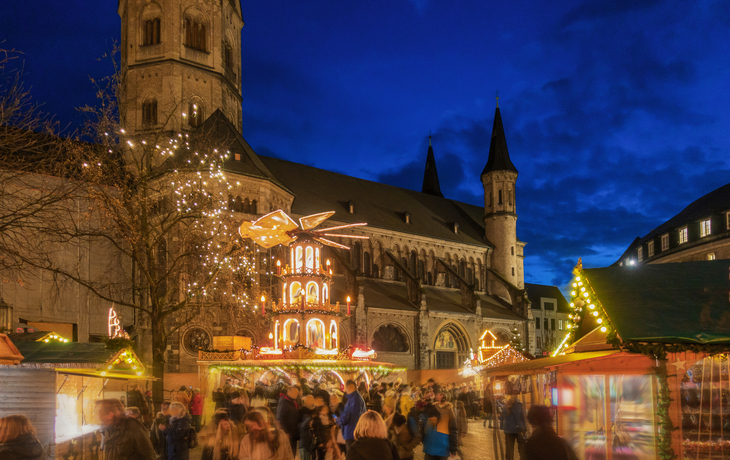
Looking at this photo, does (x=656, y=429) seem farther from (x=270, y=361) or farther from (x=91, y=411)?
(x=270, y=361)

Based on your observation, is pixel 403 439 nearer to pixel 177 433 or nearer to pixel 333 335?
pixel 177 433

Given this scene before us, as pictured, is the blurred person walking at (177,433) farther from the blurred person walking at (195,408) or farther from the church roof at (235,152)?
the church roof at (235,152)

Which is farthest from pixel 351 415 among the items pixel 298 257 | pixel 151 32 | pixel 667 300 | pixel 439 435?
pixel 151 32

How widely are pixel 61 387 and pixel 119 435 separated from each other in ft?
13.2

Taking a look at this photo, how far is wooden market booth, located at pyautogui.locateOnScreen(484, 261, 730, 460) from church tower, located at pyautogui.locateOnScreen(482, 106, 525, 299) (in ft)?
151

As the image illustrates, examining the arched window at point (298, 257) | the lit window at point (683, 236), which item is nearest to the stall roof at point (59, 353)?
the arched window at point (298, 257)

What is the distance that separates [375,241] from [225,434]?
133 ft

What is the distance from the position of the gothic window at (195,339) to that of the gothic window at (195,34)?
17.0 m

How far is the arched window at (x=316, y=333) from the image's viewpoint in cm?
2502

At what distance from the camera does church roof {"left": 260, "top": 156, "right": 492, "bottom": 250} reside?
150ft

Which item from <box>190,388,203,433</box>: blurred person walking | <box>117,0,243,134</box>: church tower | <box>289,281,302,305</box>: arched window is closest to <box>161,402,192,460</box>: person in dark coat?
<box>190,388,203,433</box>: blurred person walking

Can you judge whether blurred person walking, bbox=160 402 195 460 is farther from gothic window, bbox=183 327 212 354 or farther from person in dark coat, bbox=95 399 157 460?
gothic window, bbox=183 327 212 354

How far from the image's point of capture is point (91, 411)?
37.4 feet

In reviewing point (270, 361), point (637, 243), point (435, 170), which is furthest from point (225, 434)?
point (435, 170)
